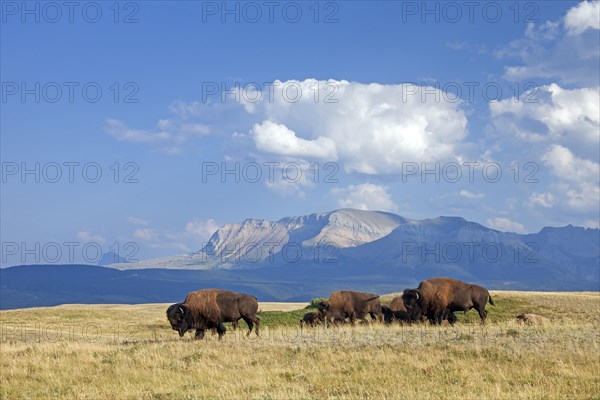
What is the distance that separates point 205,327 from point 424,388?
1422 cm

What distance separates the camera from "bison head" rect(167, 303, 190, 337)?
26.3 metres

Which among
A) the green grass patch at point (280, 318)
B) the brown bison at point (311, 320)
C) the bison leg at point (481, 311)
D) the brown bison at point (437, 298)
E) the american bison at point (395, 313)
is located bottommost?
the green grass patch at point (280, 318)

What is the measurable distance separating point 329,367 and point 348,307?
A: 17.4 meters

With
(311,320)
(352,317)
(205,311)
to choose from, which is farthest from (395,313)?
(205,311)

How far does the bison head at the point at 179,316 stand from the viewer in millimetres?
26297

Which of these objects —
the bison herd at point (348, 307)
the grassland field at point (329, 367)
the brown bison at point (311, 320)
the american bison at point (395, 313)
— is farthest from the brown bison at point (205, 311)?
the american bison at point (395, 313)

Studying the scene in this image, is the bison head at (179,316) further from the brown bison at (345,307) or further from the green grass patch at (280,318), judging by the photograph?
the green grass patch at (280,318)

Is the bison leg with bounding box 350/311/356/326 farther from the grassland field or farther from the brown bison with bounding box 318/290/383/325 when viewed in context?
the grassland field

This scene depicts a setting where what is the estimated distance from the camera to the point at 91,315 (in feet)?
183

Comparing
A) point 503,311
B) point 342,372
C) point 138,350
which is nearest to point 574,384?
point 342,372

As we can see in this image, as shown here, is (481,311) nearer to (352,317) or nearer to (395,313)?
(395,313)

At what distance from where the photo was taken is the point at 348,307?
34938mm

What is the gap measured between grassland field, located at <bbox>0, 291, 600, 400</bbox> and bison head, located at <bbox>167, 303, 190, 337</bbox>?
1709mm

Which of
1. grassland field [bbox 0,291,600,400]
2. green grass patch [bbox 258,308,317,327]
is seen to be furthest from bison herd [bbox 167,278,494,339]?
green grass patch [bbox 258,308,317,327]
